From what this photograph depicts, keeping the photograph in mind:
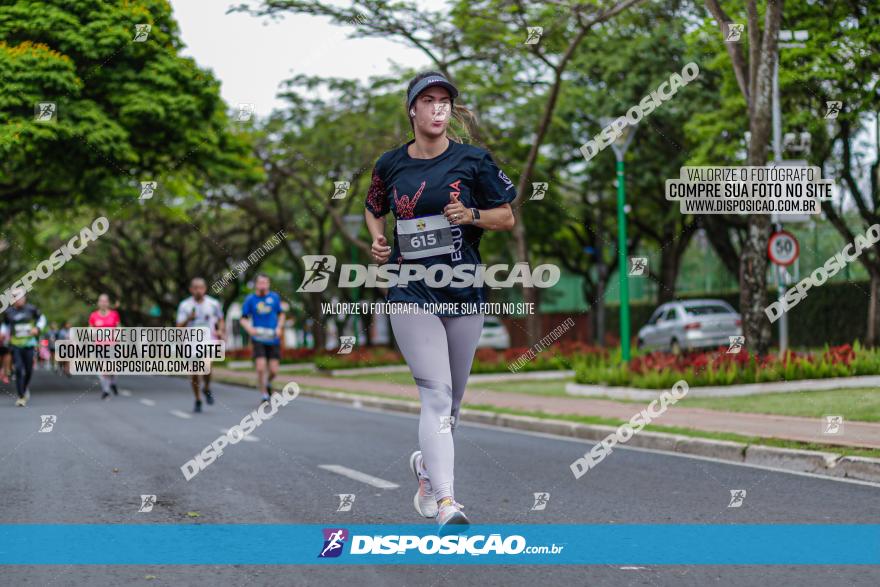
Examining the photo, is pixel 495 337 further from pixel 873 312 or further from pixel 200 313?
pixel 200 313

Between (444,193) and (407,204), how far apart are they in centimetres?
18

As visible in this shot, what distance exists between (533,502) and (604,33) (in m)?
26.1

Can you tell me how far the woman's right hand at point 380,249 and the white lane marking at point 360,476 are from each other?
3.06 meters

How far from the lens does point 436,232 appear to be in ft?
16.1

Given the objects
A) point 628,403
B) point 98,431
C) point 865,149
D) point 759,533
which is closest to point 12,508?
point 759,533

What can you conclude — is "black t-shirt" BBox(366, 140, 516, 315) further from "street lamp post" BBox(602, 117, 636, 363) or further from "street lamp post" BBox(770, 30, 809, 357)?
"street lamp post" BBox(770, 30, 809, 357)

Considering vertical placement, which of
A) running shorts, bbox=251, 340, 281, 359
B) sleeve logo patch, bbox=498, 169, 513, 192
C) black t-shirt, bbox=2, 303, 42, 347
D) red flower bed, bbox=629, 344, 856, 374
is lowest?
red flower bed, bbox=629, 344, 856, 374

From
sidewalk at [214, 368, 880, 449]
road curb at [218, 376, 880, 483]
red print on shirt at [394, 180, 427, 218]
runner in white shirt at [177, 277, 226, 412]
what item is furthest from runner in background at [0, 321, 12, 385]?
red print on shirt at [394, 180, 427, 218]

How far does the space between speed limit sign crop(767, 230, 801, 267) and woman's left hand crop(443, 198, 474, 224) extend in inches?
498

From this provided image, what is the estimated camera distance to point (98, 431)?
12938mm

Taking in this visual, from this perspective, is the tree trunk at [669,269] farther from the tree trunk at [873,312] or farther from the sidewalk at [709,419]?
the sidewalk at [709,419]

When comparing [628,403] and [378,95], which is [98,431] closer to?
[628,403]

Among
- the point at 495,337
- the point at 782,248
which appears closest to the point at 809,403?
the point at 782,248

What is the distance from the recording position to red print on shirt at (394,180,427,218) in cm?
493
